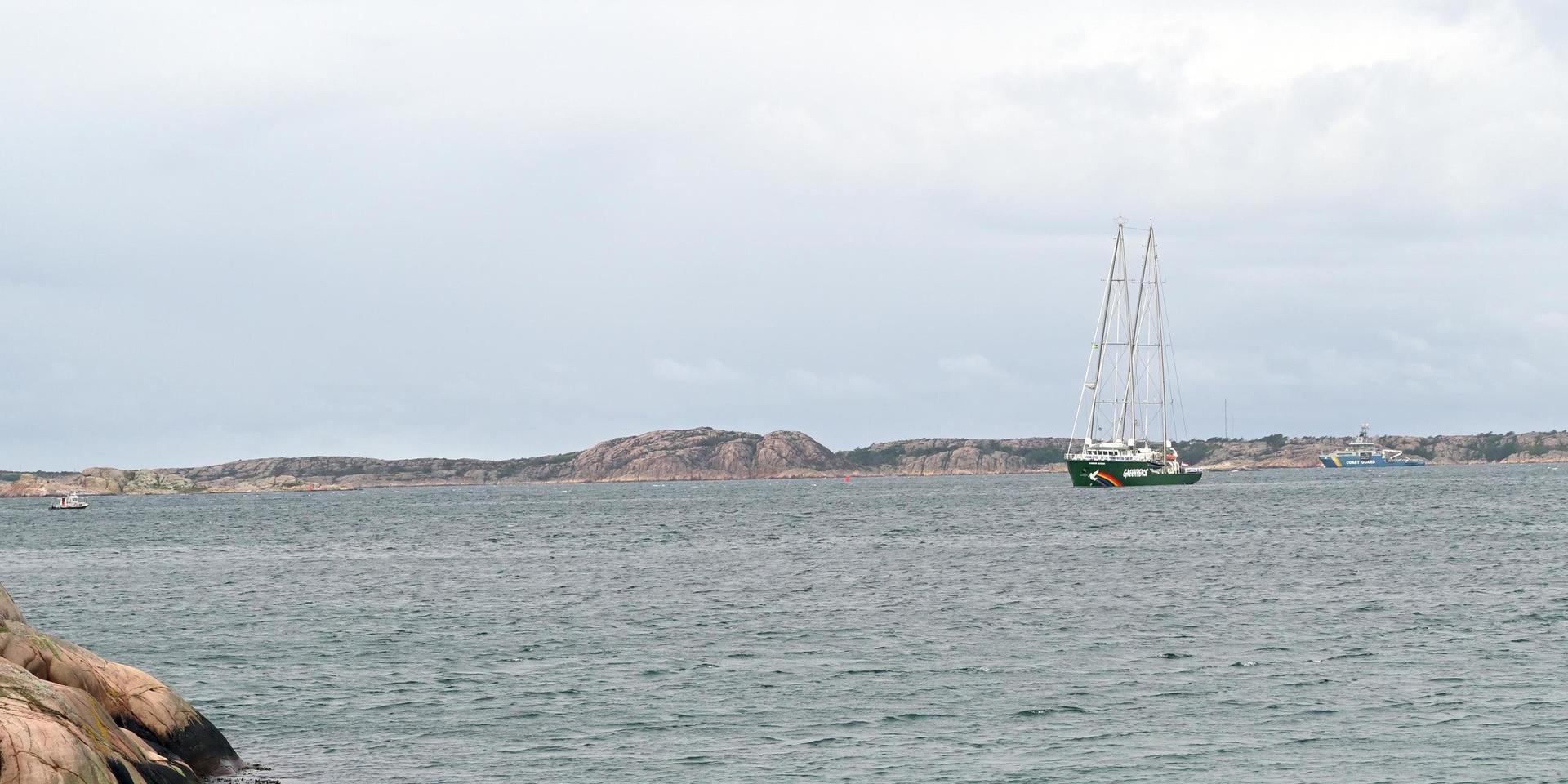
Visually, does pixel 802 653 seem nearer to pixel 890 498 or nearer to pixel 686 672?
pixel 686 672

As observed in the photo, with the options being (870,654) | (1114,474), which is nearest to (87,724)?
(870,654)

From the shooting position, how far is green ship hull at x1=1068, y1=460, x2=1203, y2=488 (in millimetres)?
166125

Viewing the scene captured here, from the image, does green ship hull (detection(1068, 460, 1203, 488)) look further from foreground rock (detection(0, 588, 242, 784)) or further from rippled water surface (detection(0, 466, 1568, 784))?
foreground rock (detection(0, 588, 242, 784))

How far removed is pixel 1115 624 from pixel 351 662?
22542mm

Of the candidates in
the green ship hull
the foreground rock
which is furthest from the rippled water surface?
the green ship hull

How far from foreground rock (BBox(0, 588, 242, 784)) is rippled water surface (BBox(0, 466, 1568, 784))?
77.3 inches

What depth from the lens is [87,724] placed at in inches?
829

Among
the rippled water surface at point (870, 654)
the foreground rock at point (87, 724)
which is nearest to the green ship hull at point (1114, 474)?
the rippled water surface at point (870, 654)

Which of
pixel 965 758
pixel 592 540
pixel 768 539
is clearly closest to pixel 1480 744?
pixel 965 758

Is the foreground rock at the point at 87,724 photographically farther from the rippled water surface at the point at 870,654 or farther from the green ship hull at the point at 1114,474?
the green ship hull at the point at 1114,474

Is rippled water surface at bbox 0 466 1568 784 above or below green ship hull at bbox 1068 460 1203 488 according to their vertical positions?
below

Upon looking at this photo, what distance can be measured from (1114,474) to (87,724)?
153039mm

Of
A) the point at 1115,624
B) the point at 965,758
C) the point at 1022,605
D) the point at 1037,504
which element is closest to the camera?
the point at 965,758

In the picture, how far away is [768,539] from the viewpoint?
96.6 meters
